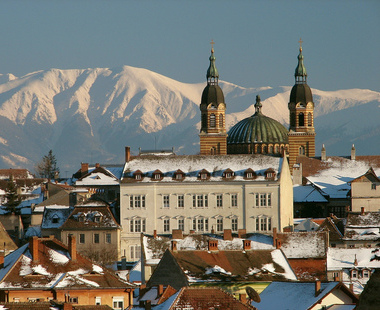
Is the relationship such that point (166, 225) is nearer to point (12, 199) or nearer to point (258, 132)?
point (12, 199)

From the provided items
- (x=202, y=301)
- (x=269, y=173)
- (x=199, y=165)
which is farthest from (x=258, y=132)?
(x=202, y=301)

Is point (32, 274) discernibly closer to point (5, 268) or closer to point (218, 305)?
point (5, 268)

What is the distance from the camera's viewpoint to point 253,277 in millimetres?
79062

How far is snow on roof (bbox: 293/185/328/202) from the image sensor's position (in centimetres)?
14039

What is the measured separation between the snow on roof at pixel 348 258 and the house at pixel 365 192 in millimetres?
36573

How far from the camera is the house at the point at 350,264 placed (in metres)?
89.5

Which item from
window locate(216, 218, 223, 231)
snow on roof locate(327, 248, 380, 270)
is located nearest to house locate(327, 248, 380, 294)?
snow on roof locate(327, 248, 380, 270)

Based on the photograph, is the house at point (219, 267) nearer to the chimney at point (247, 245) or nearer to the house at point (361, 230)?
the chimney at point (247, 245)

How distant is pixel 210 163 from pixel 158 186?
5715 mm

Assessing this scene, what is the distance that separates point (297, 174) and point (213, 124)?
21958 mm

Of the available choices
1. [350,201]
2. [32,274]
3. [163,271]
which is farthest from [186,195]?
[32,274]

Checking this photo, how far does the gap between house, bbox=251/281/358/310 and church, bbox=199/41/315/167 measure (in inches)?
3918

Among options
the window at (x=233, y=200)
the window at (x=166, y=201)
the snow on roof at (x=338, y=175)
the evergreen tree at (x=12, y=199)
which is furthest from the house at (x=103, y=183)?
the snow on roof at (x=338, y=175)

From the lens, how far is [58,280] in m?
72.3
